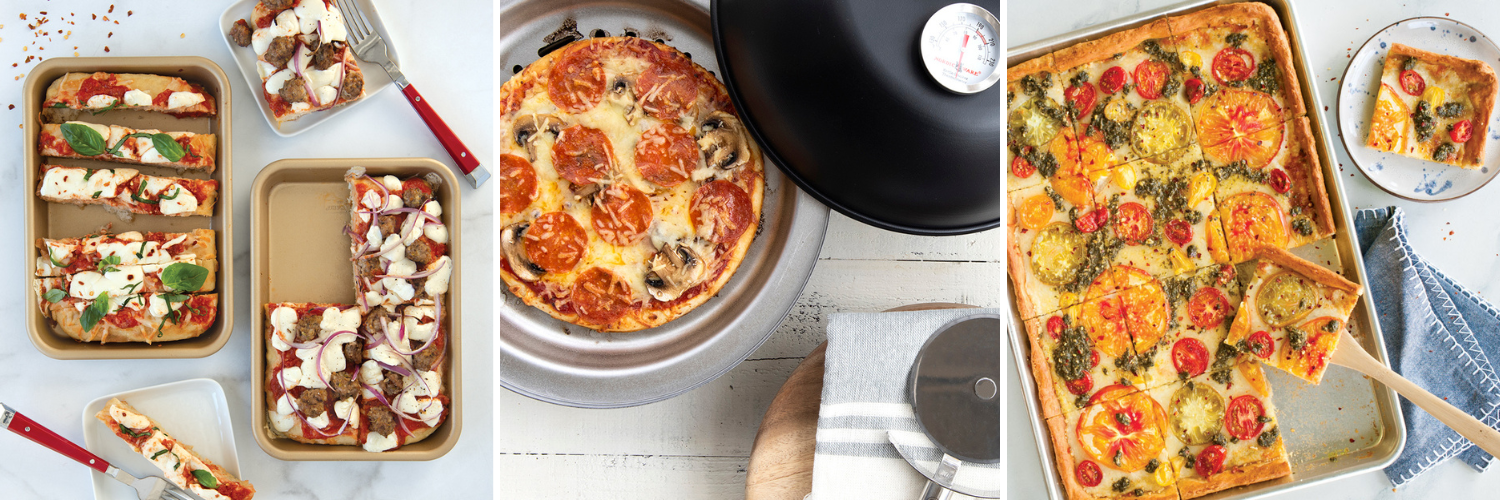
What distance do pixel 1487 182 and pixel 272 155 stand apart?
3728mm

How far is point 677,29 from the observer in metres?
2.42

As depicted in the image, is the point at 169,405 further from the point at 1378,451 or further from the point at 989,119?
the point at 1378,451

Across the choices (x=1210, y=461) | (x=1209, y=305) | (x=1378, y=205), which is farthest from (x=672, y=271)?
(x=1378, y=205)

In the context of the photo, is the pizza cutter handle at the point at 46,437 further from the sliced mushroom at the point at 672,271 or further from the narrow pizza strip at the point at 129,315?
the sliced mushroom at the point at 672,271

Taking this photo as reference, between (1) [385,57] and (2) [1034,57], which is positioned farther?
(1) [385,57]

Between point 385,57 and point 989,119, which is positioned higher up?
point 385,57

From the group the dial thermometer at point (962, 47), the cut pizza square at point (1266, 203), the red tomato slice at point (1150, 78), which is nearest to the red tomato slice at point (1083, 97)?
the red tomato slice at point (1150, 78)

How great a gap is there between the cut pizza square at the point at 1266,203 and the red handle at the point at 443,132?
237 centimetres

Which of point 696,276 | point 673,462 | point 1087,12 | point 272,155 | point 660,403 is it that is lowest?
point 673,462

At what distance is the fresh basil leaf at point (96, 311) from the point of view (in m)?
2.51

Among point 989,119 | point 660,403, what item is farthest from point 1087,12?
point 660,403

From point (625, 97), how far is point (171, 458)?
2.01 m

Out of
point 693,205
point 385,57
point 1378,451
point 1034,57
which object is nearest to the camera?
point 1034,57

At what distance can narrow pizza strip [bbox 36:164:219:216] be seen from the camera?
2518 millimetres
